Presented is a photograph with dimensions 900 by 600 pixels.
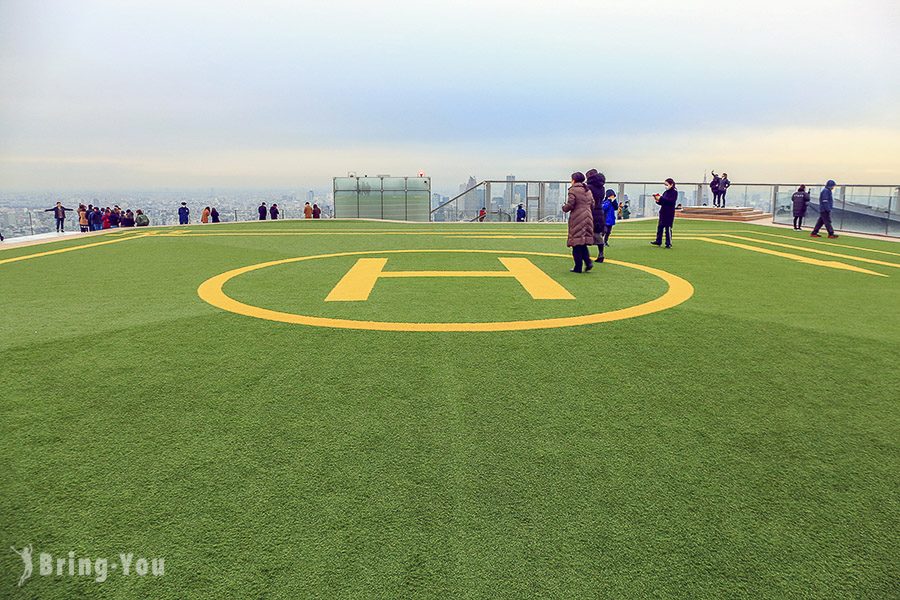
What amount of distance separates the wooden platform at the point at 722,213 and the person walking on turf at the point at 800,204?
733 centimetres

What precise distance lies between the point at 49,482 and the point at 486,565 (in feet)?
8.35

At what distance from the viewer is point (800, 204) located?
23688 millimetres

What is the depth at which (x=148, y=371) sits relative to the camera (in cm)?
533

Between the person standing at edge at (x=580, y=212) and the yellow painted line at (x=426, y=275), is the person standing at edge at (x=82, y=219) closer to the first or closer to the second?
the yellow painted line at (x=426, y=275)

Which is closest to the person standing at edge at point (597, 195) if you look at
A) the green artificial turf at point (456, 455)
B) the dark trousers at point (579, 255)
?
the dark trousers at point (579, 255)

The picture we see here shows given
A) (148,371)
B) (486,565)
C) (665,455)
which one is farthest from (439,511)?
(148,371)

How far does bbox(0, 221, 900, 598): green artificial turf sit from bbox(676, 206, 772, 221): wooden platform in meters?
26.5

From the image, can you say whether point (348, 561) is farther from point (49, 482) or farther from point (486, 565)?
point (49, 482)

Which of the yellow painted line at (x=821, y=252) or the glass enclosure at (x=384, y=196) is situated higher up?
the glass enclosure at (x=384, y=196)

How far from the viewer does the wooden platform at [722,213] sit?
32.0 metres

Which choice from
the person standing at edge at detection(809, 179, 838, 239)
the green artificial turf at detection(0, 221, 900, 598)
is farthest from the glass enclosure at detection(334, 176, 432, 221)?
the green artificial turf at detection(0, 221, 900, 598)

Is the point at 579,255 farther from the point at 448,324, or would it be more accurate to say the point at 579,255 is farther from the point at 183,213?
the point at 183,213

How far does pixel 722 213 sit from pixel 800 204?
352 inches

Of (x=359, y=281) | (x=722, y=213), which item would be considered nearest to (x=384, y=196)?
(x=722, y=213)
